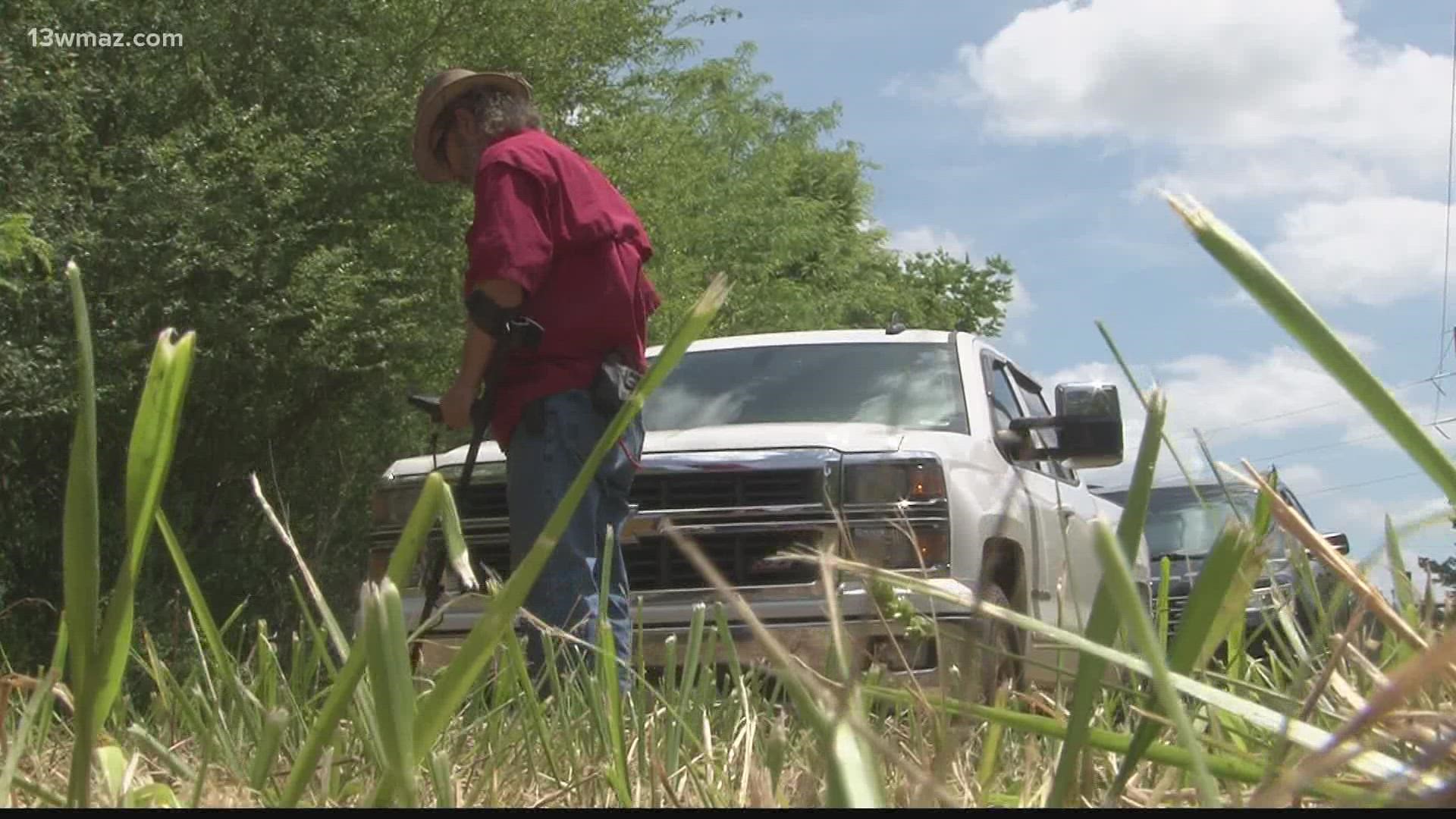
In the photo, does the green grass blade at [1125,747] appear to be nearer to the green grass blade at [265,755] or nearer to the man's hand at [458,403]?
the green grass blade at [265,755]

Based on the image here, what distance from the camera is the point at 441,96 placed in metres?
4.91

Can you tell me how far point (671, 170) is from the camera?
915 inches

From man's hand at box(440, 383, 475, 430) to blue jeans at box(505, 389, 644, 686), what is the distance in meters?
0.20

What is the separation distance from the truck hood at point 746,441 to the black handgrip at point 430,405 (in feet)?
1.73

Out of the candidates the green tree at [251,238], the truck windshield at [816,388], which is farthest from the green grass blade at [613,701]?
the green tree at [251,238]

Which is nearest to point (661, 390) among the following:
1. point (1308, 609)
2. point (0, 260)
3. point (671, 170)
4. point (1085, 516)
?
point (1085, 516)

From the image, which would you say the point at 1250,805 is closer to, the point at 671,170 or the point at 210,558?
the point at 210,558

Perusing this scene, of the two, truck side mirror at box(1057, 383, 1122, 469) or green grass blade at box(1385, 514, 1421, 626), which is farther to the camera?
truck side mirror at box(1057, 383, 1122, 469)

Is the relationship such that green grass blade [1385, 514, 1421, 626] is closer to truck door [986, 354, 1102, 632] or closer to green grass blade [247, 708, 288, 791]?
green grass blade [247, 708, 288, 791]

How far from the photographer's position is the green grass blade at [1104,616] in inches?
24.7

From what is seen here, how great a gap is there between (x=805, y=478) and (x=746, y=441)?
11.5 inches

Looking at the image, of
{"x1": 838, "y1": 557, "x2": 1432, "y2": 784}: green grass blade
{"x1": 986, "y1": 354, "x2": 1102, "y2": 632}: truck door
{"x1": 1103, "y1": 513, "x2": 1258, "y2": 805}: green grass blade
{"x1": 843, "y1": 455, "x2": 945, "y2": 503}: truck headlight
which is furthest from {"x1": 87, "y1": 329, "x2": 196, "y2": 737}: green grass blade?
{"x1": 986, "y1": 354, "x2": 1102, "y2": 632}: truck door

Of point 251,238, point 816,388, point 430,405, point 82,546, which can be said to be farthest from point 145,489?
point 251,238

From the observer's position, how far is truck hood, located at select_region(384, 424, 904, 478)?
586 cm
